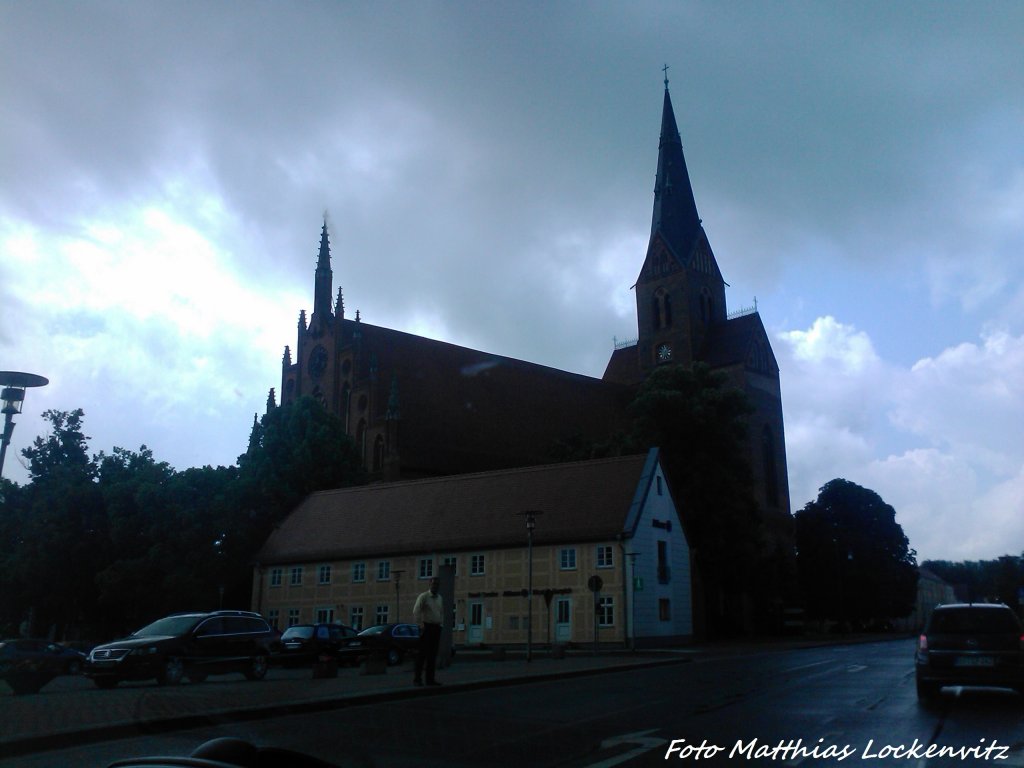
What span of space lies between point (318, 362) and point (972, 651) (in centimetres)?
6340

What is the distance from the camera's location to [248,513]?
5050cm

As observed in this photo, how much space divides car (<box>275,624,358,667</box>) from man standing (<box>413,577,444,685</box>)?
13170mm

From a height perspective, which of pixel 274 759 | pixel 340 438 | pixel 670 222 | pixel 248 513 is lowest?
pixel 274 759

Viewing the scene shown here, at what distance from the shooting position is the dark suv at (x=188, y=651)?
59.9 feet

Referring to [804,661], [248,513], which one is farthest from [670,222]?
[804,661]

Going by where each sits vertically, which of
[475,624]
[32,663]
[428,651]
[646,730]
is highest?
[428,651]

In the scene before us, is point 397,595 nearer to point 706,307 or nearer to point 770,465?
point 770,465

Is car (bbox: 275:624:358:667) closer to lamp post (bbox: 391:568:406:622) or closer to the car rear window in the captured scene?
lamp post (bbox: 391:568:406:622)

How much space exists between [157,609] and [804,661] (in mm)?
32824

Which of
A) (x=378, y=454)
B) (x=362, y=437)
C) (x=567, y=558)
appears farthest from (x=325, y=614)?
(x=362, y=437)

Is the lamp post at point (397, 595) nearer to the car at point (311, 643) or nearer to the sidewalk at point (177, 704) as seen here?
Answer: the car at point (311, 643)

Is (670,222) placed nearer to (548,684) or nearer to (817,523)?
(817,523)

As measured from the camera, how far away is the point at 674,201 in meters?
87.9

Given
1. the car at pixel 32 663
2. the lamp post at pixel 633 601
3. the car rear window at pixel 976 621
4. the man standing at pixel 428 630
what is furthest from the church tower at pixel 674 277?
the car rear window at pixel 976 621
